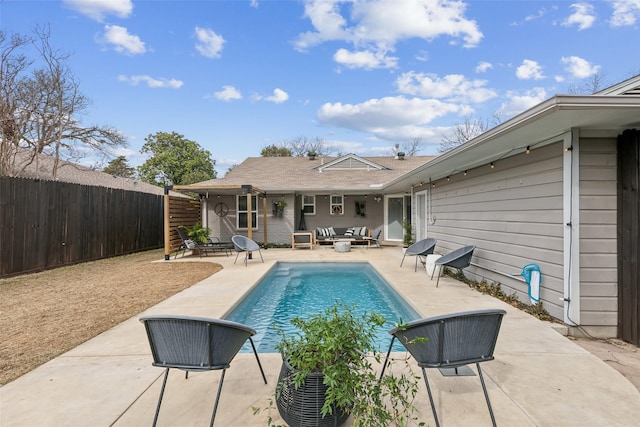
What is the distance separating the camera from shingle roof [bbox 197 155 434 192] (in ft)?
42.5

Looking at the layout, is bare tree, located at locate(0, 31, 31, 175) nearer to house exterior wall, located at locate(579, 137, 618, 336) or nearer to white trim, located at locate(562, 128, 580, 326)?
white trim, located at locate(562, 128, 580, 326)

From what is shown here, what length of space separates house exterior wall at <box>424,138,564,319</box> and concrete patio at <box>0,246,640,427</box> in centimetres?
114

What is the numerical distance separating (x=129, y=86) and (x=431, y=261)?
14.9 m

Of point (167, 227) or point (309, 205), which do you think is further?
point (309, 205)

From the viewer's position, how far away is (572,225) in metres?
3.78

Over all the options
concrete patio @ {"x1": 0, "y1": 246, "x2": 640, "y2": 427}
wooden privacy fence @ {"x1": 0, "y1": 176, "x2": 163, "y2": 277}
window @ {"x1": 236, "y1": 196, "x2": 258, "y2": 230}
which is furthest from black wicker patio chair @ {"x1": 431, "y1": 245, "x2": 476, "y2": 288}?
window @ {"x1": 236, "y1": 196, "x2": 258, "y2": 230}

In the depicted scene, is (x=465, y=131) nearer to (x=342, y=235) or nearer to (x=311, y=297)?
(x=342, y=235)

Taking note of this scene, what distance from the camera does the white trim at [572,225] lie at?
147 inches

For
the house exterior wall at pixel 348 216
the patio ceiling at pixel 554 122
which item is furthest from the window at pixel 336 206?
the patio ceiling at pixel 554 122

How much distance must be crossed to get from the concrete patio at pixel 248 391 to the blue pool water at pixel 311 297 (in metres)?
1.13

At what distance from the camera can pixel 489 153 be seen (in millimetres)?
5270

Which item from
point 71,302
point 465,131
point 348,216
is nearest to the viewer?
point 71,302

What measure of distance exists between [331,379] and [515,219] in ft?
14.9

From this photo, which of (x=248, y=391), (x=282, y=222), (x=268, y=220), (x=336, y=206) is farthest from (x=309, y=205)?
(x=248, y=391)
